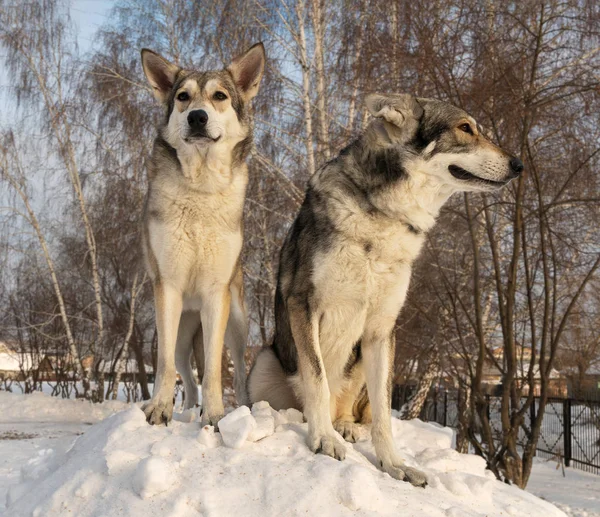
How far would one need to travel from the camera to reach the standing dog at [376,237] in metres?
3.36

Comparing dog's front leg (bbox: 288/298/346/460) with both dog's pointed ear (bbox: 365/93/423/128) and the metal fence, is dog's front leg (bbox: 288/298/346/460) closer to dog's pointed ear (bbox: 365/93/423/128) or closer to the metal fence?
dog's pointed ear (bbox: 365/93/423/128)

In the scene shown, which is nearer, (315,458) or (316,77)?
(315,458)

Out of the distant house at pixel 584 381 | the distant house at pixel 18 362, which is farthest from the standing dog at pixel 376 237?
the distant house at pixel 18 362

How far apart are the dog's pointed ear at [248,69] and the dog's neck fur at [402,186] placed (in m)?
1.08

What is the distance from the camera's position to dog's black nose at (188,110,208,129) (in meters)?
3.65

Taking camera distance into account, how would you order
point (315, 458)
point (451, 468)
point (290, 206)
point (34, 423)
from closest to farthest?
point (315, 458)
point (451, 468)
point (290, 206)
point (34, 423)

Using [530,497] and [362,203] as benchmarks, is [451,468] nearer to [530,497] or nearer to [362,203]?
[530,497]

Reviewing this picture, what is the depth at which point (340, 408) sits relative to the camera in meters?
3.93

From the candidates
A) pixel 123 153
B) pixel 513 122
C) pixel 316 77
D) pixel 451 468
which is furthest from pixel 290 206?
pixel 451 468

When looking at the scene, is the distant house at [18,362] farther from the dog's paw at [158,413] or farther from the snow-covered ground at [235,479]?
the dog's paw at [158,413]

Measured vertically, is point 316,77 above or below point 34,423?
above

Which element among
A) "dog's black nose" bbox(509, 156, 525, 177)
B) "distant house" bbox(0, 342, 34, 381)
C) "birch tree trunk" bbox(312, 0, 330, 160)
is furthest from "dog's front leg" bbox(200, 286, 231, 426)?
"distant house" bbox(0, 342, 34, 381)

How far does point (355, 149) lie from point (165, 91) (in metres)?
1.38

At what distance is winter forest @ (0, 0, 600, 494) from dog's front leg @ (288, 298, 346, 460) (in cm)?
164
